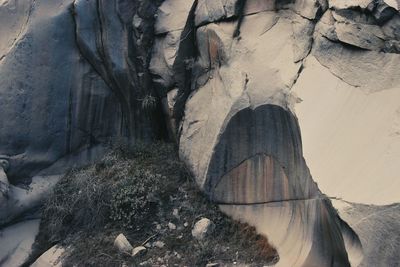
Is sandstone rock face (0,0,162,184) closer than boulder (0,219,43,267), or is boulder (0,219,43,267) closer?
boulder (0,219,43,267)

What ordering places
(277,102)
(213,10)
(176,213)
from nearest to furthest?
(277,102)
(176,213)
(213,10)

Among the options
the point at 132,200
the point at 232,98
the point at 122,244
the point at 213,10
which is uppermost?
the point at 213,10

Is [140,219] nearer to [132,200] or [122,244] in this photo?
[132,200]

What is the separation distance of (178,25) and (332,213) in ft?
9.30

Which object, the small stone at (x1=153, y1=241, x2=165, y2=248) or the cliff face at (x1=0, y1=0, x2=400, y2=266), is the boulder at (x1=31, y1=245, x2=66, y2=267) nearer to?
the cliff face at (x1=0, y1=0, x2=400, y2=266)

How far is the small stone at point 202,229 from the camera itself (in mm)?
5125

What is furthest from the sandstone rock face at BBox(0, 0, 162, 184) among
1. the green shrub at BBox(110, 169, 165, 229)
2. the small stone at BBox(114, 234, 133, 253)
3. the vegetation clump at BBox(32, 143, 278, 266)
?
the small stone at BBox(114, 234, 133, 253)

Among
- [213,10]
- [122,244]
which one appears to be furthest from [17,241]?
[213,10]

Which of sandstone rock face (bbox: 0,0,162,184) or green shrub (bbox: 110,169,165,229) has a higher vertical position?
sandstone rock face (bbox: 0,0,162,184)

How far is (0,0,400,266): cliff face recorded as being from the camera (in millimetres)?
4160

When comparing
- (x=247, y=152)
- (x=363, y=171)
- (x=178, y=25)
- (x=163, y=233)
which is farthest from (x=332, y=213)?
(x=178, y=25)

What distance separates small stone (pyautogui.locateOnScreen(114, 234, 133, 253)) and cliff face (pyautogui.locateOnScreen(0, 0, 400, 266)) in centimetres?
92

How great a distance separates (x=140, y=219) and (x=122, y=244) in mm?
334

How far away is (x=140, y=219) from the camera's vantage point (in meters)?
5.34
